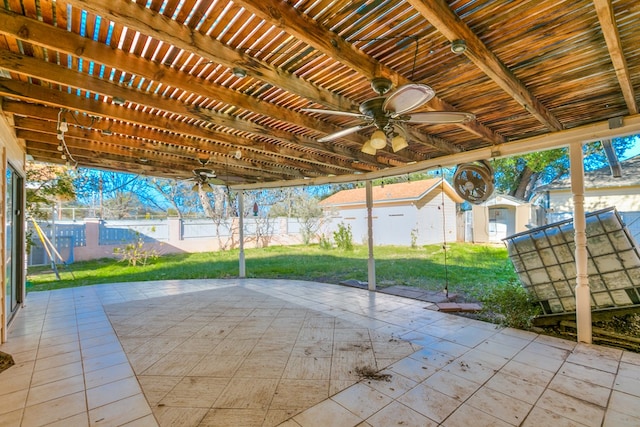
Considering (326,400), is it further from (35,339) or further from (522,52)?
(35,339)

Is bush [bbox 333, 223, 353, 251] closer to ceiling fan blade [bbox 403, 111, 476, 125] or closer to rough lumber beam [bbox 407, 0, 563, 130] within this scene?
rough lumber beam [bbox 407, 0, 563, 130]

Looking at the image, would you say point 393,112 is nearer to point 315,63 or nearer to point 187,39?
point 315,63

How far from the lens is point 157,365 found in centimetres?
280

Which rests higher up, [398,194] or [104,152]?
[398,194]

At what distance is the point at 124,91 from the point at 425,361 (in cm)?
359

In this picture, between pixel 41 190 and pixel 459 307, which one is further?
pixel 41 190

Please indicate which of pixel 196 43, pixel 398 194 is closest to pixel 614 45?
pixel 196 43

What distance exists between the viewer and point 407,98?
1964mm

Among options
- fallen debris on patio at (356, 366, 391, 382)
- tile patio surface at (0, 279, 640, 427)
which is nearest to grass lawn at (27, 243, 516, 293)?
tile patio surface at (0, 279, 640, 427)

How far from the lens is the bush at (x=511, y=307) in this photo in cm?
362

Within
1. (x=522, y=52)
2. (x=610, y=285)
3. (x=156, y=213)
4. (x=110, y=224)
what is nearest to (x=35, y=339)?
(x=522, y=52)

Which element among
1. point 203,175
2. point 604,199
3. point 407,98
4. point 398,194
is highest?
point 398,194

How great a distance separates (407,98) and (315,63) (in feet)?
2.50

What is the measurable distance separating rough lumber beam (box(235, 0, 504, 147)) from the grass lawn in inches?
166
